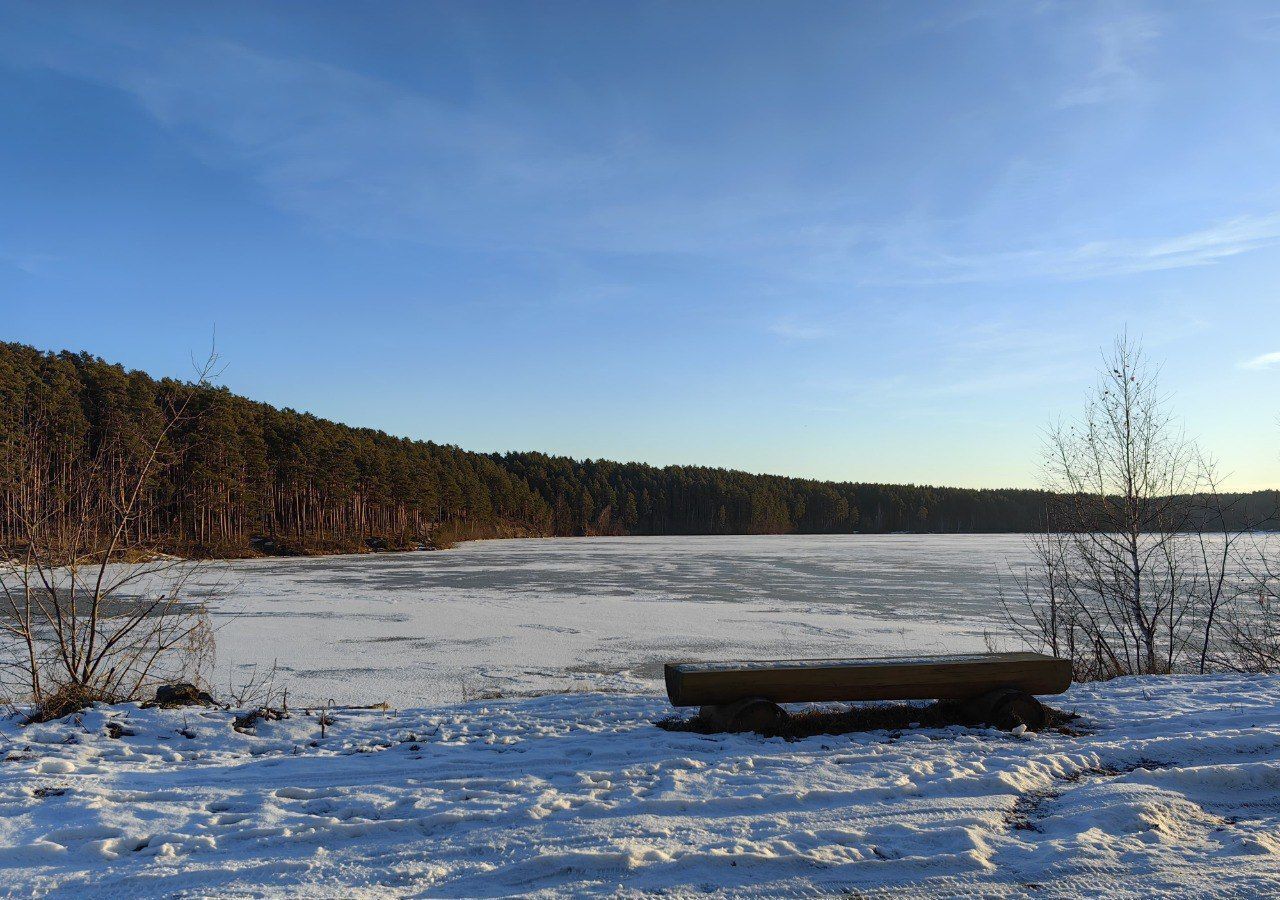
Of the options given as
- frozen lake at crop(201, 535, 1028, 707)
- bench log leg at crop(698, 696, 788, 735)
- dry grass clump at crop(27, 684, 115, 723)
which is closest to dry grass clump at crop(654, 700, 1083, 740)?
bench log leg at crop(698, 696, 788, 735)

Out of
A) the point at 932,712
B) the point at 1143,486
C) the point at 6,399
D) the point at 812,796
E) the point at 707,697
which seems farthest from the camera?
the point at 6,399

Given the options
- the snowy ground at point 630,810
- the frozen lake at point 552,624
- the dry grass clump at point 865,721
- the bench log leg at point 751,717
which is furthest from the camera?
the frozen lake at point 552,624

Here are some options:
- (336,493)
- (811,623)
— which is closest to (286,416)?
(336,493)

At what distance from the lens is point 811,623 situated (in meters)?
14.9

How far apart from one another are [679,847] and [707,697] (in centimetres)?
242

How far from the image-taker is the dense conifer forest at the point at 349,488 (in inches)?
1540

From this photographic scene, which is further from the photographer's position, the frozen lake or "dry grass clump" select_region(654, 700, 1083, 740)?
the frozen lake

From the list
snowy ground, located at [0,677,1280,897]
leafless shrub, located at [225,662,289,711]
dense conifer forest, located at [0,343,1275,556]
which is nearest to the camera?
snowy ground, located at [0,677,1280,897]

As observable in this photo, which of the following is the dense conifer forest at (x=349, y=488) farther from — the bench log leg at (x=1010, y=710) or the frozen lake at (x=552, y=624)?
the bench log leg at (x=1010, y=710)

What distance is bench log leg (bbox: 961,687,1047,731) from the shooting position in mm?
6180

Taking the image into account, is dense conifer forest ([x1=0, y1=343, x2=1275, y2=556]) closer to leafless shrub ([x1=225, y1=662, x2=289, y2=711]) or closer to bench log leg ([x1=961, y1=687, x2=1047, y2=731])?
leafless shrub ([x1=225, y1=662, x2=289, y2=711])

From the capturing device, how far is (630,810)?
4129 mm

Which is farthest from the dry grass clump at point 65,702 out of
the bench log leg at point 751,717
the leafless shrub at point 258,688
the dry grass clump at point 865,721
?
the bench log leg at point 751,717

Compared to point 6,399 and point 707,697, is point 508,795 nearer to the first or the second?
point 707,697
